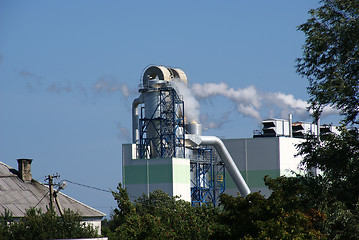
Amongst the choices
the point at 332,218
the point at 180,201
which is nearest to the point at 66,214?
the point at 332,218

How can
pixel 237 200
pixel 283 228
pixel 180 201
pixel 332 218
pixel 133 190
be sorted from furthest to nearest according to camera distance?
pixel 133 190 < pixel 180 201 < pixel 237 200 < pixel 283 228 < pixel 332 218

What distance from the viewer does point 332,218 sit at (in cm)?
2550

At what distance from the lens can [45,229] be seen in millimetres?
33625

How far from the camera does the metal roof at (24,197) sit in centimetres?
4094

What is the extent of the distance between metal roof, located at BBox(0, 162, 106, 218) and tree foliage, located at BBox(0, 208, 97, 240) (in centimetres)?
637

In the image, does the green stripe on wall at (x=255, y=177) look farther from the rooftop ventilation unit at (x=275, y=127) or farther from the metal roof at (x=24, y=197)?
the metal roof at (x=24, y=197)

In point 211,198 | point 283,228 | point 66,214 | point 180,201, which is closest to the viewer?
point 283,228

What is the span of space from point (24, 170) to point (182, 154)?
1004 inches

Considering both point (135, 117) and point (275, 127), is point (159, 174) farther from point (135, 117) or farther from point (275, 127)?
point (275, 127)

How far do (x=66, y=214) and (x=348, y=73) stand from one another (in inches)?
638

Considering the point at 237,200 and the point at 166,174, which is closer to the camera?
the point at 237,200

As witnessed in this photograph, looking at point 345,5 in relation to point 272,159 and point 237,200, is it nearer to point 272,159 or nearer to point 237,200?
point 237,200

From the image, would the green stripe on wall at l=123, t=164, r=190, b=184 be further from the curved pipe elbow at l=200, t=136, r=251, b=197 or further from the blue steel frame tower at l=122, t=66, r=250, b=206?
the curved pipe elbow at l=200, t=136, r=251, b=197

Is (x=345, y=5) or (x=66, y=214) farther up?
(x=345, y=5)
